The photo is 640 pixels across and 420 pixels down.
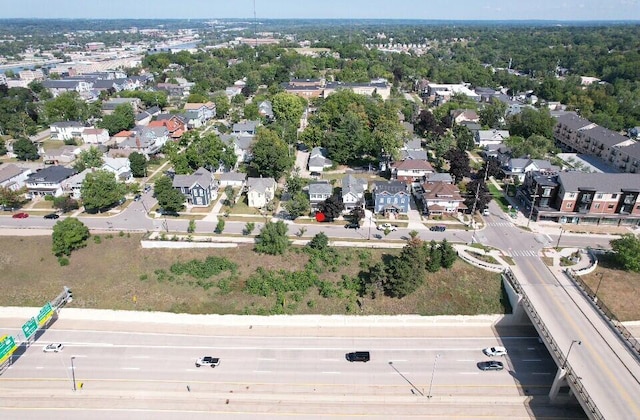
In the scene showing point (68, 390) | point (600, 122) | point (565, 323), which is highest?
point (600, 122)

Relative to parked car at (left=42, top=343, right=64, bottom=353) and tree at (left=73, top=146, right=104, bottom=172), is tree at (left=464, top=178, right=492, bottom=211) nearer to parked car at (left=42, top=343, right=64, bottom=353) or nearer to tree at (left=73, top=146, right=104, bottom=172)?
parked car at (left=42, top=343, right=64, bottom=353)

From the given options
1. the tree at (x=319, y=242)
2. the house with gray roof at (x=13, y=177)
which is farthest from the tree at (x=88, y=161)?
the tree at (x=319, y=242)

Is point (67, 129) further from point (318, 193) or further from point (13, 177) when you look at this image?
point (318, 193)

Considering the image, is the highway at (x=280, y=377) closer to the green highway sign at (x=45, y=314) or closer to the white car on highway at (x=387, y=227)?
the green highway sign at (x=45, y=314)

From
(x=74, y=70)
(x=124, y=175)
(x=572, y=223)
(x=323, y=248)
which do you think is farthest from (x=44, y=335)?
(x=74, y=70)

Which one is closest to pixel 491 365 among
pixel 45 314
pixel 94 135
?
pixel 45 314

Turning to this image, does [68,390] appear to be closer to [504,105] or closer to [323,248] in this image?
[323,248]

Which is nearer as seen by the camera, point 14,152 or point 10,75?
point 14,152
